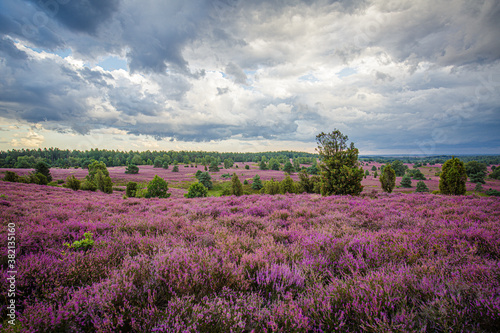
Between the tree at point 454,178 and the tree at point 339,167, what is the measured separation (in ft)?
40.3

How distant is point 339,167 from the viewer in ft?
60.0

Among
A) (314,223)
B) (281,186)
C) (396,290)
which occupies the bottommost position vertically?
(281,186)

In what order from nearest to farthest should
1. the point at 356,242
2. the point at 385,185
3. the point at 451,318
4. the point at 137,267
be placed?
1. the point at 451,318
2. the point at 137,267
3. the point at 356,242
4. the point at 385,185

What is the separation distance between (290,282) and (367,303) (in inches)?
37.3

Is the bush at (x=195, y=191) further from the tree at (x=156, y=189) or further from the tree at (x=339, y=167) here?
the tree at (x=339, y=167)

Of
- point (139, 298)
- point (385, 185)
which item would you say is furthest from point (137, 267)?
point (385, 185)

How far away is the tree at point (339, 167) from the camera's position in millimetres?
16844

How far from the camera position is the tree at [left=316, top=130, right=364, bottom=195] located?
16844 millimetres

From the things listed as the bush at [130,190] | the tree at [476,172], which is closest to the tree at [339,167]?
the bush at [130,190]

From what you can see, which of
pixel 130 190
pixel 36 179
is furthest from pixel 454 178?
pixel 36 179

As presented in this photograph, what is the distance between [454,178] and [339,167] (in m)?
14.6

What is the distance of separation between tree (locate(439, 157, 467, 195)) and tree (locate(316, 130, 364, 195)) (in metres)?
12.3

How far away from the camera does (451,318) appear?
1869 millimetres

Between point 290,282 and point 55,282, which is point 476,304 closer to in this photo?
point 290,282
